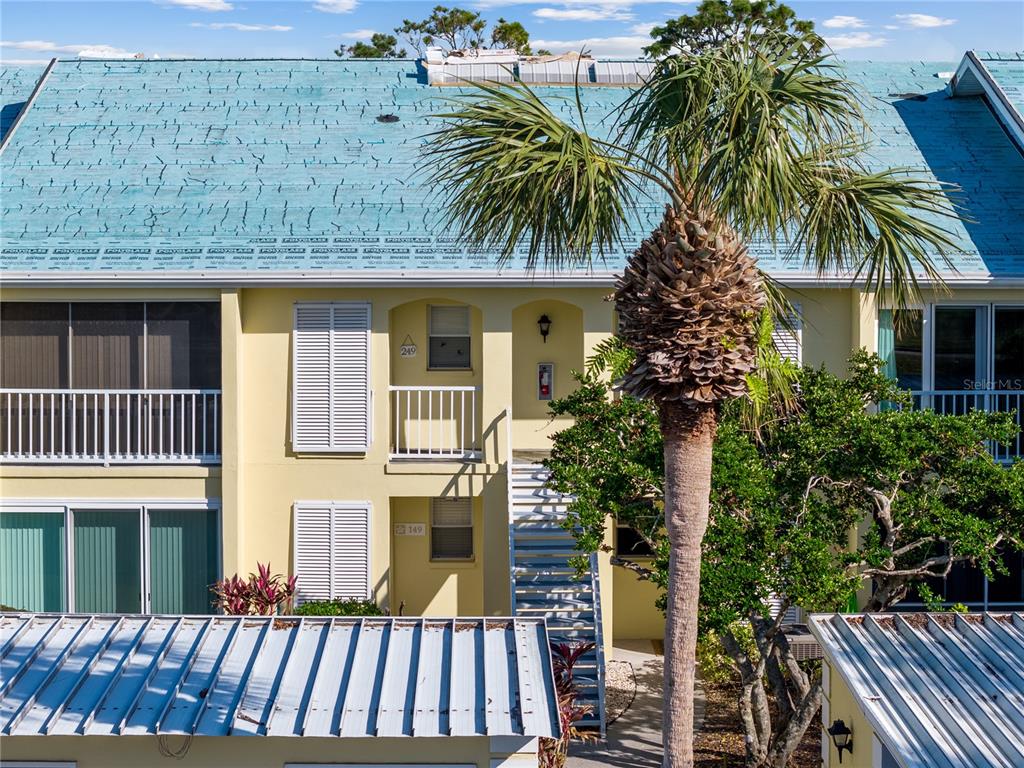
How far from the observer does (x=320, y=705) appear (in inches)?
408

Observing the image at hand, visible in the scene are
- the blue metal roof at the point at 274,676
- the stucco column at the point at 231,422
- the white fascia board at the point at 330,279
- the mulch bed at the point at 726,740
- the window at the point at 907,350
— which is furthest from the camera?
the window at the point at 907,350

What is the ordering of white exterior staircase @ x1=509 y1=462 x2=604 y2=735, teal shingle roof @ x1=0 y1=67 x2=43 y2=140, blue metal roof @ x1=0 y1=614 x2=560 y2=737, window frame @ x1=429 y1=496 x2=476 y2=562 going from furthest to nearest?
teal shingle roof @ x1=0 y1=67 x2=43 y2=140 → window frame @ x1=429 y1=496 x2=476 y2=562 → white exterior staircase @ x1=509 y1=462 x2=604 y2=735 → blue metal roof @ x1=0 y1=614 x2=560 y2=737

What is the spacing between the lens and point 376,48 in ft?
151

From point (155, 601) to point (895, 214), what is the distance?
12010 millimetres

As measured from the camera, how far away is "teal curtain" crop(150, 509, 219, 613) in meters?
17.8

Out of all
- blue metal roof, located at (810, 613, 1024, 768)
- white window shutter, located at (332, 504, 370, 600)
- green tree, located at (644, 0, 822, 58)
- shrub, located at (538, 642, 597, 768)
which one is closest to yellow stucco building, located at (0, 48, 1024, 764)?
white window shutter, located at (332, 504, 370, 600)

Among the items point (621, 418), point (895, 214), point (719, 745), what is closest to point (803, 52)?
point (895, 214)

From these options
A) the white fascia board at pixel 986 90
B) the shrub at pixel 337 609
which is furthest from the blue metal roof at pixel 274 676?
the white fascia board at pixel 986 90

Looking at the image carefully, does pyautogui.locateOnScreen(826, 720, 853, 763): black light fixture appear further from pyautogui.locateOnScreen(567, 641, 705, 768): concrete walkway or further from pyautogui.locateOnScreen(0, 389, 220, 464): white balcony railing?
pyautogui.locateOnScreen(0, 389, 220, 464): white balcony railing

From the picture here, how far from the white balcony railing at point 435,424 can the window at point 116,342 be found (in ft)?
9.05

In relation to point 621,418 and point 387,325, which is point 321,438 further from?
point 621,418

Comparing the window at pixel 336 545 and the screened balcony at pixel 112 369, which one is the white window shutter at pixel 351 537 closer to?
the window at pixel 336 545

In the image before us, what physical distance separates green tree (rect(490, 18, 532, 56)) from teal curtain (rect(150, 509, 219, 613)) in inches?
1208

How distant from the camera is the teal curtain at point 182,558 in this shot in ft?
58.2
